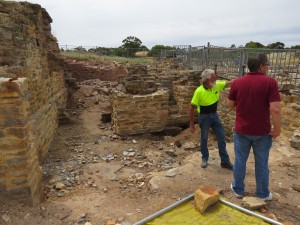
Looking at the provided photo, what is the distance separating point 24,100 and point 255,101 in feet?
9.86

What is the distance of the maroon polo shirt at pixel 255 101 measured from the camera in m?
3.13

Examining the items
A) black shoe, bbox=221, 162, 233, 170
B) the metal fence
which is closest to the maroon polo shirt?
black shoe, bbox=221, 162, 233, 170

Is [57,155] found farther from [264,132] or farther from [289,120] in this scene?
[289,120]

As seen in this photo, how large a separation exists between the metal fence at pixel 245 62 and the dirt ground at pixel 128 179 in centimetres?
177

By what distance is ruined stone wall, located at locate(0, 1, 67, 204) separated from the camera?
11.0 feet

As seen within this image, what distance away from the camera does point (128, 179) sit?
5.04 meters

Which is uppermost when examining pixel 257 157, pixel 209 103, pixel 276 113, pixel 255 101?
pixel 255 101

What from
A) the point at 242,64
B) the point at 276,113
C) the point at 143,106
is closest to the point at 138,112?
the point at 143,106

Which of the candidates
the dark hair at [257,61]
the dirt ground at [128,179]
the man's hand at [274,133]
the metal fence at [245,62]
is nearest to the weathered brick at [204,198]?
the dirt ground at [128,179]

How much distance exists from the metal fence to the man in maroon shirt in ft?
10.8

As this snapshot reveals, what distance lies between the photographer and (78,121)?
9.59 m

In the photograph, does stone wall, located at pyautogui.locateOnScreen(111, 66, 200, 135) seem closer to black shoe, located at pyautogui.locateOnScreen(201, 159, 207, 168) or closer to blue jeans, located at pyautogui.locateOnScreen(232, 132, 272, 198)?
black shoe, located at pyautogui.locateOnScreen(201, 159, 207, 168)

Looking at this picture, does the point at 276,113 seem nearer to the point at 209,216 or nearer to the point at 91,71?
the point at 209,216

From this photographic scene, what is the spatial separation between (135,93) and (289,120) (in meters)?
4.31
